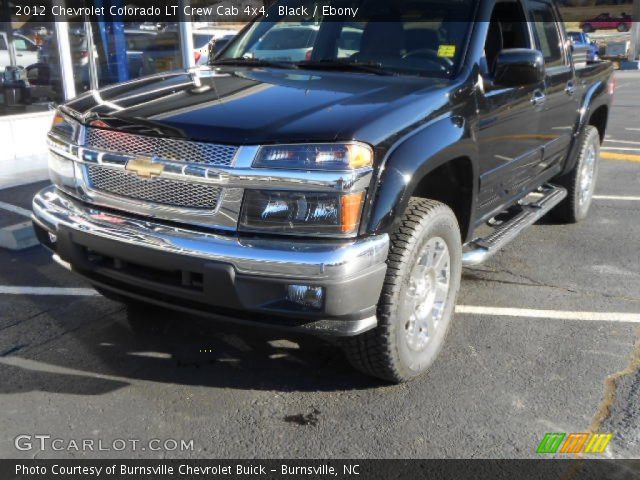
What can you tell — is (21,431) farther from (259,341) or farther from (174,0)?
(174,0)

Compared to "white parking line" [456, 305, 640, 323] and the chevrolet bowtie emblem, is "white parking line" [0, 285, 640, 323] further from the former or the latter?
the chevrolet bowtie emblem

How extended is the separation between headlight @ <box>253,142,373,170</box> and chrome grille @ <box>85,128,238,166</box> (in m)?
0.15

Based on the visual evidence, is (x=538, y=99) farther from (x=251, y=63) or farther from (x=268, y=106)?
(x=268, y=106)

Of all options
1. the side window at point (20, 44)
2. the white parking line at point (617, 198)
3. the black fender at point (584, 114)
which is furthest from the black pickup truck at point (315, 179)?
the side window at point (20, 44)

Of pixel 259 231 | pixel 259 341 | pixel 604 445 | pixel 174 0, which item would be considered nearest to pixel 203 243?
pixel 259 231

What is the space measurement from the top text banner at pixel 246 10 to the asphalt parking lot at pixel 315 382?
6.08ft

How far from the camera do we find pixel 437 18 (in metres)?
3.86

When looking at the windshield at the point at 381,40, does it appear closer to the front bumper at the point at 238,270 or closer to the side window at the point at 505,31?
the side window at the point at 505,31

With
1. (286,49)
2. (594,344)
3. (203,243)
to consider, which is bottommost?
(594,344)

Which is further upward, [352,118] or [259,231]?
[352,118]

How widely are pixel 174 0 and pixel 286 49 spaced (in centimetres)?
773

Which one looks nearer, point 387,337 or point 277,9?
point 387,337

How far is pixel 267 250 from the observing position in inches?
104
